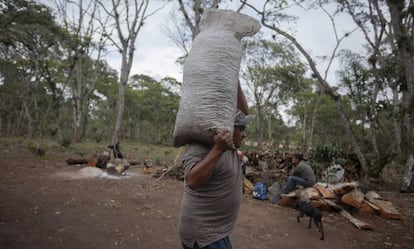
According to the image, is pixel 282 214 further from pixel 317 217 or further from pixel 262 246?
pixel 262 246

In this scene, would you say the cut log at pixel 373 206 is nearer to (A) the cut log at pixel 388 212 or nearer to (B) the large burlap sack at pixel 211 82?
(A) the cut log at pixel 388 212

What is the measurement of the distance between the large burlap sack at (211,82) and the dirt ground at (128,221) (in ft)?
10.2

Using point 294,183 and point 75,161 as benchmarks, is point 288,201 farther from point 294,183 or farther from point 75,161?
point 75,161

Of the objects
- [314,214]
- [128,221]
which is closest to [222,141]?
[128,221]

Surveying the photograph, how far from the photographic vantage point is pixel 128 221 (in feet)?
16.5

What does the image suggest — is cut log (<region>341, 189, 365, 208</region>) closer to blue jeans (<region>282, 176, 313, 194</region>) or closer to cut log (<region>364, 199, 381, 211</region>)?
cut log (<region>364, 199, 381, 211</region>)

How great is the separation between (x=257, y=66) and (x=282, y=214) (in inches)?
725

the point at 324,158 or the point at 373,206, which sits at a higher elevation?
the point at 324,158

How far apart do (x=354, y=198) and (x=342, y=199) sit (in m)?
0.25

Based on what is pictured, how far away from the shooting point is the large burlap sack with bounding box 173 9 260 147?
1.58m

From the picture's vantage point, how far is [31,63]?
711 inches

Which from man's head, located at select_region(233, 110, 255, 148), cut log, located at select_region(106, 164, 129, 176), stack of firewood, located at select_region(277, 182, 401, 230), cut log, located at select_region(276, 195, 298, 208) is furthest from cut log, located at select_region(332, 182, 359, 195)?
cut log, located at select_region(106, 164, 129, 176)

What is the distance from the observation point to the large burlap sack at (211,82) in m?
1.58

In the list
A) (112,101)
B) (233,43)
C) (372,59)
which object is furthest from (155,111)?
(233,43)
